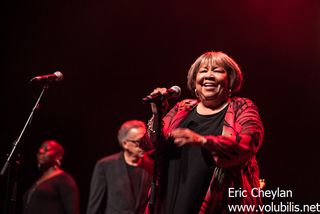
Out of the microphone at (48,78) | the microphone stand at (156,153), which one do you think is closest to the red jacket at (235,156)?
the microphone stand at (156,153)

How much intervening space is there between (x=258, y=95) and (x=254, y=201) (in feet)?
10.6

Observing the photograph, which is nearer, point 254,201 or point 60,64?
point 254,201

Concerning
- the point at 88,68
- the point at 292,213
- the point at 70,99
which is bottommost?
the point at 292,213

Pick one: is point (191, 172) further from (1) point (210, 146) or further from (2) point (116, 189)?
(2) point (116, 189)

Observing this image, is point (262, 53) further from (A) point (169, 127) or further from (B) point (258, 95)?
(A) point (169, 127)

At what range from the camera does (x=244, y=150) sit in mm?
2855

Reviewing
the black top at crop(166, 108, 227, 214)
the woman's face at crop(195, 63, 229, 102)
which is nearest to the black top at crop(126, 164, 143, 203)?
the black top at crop(166, 108, 227, 214)

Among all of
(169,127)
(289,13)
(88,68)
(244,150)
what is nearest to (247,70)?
(289,13)

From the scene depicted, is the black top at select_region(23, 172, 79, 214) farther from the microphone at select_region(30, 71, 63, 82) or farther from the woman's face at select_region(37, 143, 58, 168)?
the microphone at select_region(30, 71, 63, 82)

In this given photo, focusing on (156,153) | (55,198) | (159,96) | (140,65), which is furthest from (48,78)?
(140,65)

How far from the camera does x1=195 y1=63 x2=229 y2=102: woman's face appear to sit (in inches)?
129

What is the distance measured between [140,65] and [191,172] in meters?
3.92

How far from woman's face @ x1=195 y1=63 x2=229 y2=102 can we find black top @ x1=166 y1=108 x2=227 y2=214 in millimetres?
124

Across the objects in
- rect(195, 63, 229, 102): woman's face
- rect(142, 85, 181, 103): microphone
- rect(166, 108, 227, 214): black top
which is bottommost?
rect(166, 108, 227, 214): black top
